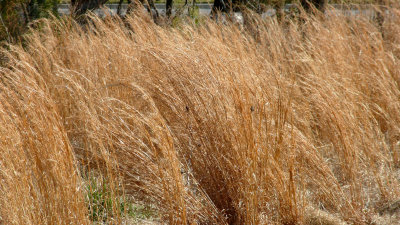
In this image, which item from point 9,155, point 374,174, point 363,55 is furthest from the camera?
point 363,55

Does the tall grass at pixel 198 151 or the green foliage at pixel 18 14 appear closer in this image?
the tall grass at pixel 198 151

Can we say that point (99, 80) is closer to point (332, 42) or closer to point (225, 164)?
point (225, 164)

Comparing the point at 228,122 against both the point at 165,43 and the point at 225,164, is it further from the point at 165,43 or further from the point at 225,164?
the point at 165,43

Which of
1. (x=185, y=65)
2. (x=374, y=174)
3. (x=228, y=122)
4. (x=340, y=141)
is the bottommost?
(x=374, y=174)

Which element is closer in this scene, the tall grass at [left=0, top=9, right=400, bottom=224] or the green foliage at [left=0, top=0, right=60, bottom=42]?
the tall grass at [left=0, top=9, right=400, bottom=224]

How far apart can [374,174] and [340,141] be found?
0.31 m

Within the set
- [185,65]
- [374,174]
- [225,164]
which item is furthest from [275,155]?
[374,174]

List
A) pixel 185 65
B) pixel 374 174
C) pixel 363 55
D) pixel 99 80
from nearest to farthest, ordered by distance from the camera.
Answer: pixel 185 65 < pixel 374 174 < pixel 99 80 < pixel 363 55

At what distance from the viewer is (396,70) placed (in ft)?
15.3

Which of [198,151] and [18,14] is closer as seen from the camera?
[198,151]

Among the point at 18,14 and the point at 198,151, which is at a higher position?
the point at 18,14

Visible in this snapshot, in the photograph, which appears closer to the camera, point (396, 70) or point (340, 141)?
point (340, 141)

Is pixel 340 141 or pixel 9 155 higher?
pixel 9 155

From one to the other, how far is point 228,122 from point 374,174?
1219 mm
